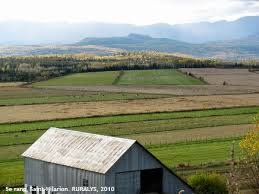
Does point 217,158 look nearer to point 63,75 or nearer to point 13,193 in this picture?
point 13,193

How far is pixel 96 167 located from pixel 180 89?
87501 mm

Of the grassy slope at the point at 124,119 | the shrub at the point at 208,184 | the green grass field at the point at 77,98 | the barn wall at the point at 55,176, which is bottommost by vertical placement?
the green grass field at the point at 77,98

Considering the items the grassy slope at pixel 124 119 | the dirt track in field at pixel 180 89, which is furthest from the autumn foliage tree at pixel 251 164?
the dirt track in field at pixel 180 89

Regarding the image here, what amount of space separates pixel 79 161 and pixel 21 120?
135 feet

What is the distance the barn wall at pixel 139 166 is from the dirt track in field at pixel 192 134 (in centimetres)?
2286

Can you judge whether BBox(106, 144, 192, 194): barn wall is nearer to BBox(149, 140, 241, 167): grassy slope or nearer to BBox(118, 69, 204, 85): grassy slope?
BBox(149, 140, 241, 167): grassy slope

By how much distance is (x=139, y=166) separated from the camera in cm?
3161

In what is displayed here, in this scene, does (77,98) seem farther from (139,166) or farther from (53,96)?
(139,166)

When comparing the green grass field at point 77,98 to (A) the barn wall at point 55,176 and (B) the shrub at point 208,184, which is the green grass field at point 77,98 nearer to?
(A) the barn wall at point 55,176

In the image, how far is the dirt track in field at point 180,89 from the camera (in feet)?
365

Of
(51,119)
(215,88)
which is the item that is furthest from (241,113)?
(215,88)

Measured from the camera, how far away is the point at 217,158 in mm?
48500

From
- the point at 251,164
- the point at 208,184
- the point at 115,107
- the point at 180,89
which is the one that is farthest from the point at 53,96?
the point at 251,164

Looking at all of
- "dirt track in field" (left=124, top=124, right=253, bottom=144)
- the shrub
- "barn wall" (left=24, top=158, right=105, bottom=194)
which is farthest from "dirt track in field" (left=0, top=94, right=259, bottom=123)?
the shrub
